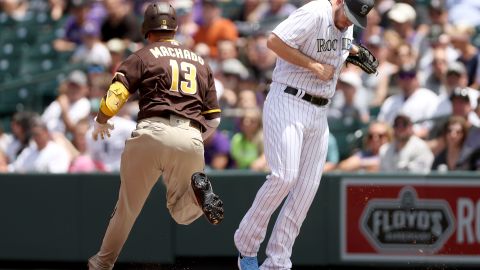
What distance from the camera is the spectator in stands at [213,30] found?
13250 mm

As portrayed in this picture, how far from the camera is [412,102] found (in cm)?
1106

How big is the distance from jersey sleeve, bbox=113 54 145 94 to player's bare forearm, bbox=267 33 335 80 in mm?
932

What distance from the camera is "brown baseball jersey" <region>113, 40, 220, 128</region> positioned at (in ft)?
22.9

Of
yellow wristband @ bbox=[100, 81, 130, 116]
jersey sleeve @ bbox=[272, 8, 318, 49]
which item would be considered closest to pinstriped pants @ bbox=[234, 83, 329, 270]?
jersey sleeve @ bbox=[272, 8, 318, 49]

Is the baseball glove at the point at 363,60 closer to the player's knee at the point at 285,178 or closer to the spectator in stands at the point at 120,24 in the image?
the player's knee at the point at 285,178

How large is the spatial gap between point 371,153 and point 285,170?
3.73 metres

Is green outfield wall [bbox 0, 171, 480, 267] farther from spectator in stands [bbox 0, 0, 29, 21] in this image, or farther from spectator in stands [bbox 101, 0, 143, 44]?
spectator in stands [bbox 0, 0, 29, 21]

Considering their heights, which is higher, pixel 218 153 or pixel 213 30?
pixel 213 30

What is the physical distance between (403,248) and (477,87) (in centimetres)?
240

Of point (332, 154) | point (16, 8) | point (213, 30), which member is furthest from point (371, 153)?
point (16, 8)

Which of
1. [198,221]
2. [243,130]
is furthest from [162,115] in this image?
[243,130]

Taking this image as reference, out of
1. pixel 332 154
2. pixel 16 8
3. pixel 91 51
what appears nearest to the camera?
pixel 332 154

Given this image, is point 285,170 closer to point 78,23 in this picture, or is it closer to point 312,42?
point 312,42

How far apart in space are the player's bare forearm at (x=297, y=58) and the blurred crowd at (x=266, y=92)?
322 centimetres
